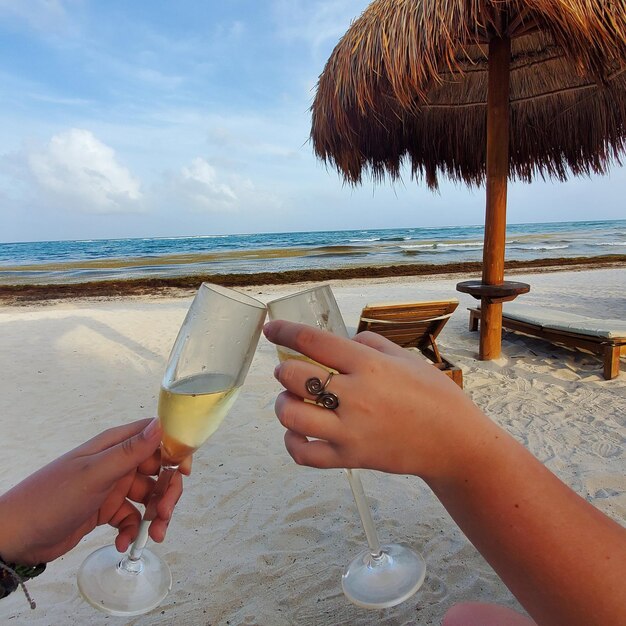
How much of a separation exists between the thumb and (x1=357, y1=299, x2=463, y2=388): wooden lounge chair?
3506 millimetres

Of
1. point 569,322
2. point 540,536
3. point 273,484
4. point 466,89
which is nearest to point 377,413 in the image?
point 540,536

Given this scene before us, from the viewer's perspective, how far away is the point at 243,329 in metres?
0.93

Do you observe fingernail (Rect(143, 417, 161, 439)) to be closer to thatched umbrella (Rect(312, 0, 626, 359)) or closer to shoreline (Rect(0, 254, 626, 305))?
thatched umbrella (Rect(312, 0, 626, 359))

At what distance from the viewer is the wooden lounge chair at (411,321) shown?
4.48 metres

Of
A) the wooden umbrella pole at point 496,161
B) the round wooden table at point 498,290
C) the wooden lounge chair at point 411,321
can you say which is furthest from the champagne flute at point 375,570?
the wooden umbrella pole at point 496,161

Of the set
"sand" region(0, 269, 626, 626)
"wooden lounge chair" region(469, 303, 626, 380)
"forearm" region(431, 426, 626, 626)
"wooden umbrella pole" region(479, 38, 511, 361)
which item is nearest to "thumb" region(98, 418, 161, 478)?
"forearm" region(431, 426, 626, 626)

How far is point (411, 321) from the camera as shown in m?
4.62

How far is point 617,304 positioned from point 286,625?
29.7 feet

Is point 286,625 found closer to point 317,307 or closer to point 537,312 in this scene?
point 317,307

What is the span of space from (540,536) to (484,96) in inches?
273

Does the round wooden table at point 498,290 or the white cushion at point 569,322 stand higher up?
the round wooden table at point 498,290

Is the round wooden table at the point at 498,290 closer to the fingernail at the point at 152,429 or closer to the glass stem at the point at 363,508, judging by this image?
the glass stem at the point at 363,508

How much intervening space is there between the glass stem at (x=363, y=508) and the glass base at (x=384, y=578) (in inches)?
1.8

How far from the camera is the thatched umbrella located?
3.85m
